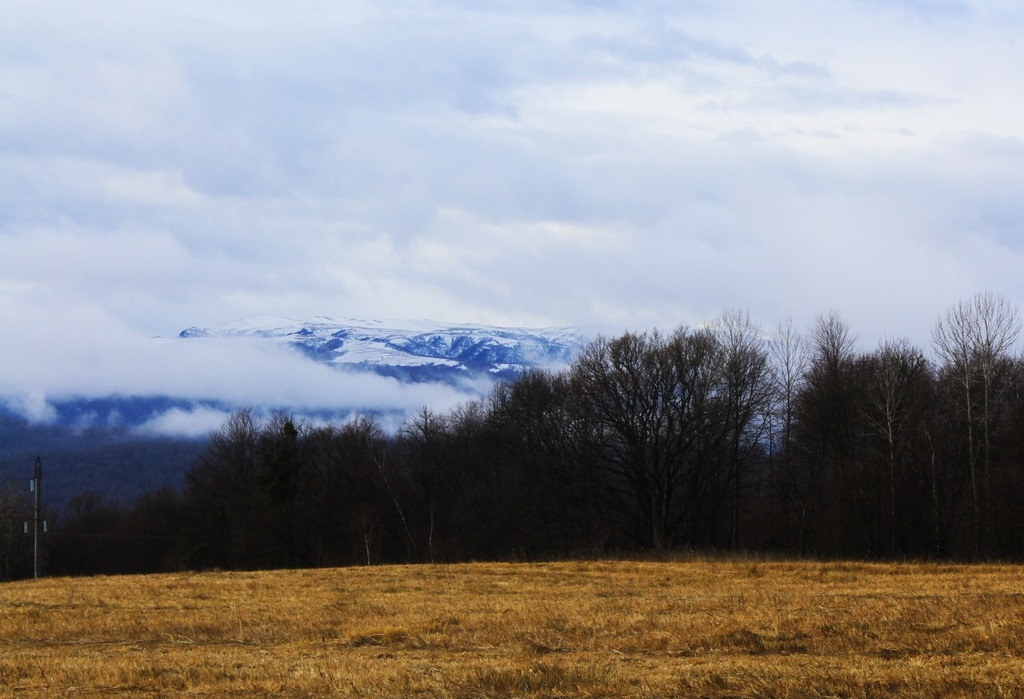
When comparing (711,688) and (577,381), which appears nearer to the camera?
(711,688)

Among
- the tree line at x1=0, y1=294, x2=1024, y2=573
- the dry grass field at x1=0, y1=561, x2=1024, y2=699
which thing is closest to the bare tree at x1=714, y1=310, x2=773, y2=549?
the tree line at x1=0, y1=294, x2=1024, y2=573

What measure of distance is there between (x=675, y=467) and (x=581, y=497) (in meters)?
6.27

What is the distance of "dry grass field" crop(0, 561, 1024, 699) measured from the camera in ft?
32.9

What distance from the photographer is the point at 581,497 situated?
6556 centimetres

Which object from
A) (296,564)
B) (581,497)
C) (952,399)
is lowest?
(296,564)

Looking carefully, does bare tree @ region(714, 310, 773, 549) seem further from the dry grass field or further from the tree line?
the dry grass field

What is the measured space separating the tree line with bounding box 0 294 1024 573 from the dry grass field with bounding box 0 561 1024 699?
24656mm

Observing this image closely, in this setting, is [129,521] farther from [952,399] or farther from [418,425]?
[952,399]

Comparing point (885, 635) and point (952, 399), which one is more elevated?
point (952, 399)

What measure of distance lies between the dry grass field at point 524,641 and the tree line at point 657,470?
971 inches

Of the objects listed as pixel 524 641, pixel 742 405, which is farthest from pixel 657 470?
pixel 524 641

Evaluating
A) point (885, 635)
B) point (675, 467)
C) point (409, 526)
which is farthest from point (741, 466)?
point (885, 635)

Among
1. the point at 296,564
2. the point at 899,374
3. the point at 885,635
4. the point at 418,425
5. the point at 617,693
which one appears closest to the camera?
the point at 617,693

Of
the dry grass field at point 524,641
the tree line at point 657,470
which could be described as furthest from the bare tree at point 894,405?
the dry grass field at point 524,641
